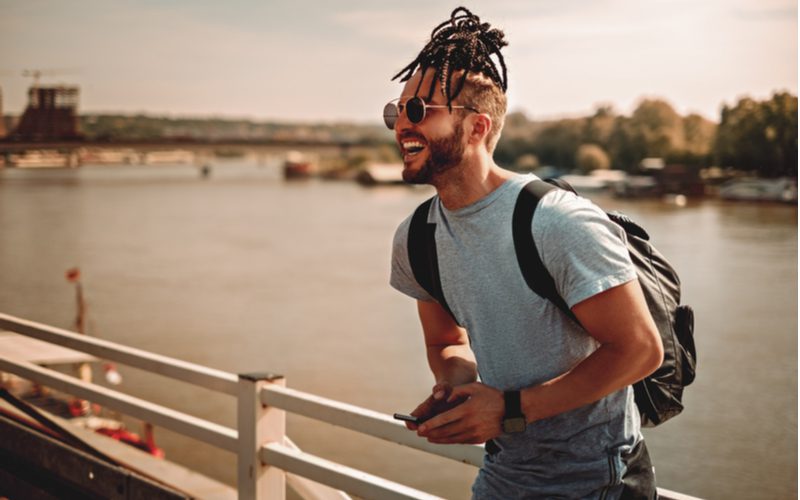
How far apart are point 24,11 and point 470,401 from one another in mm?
78953

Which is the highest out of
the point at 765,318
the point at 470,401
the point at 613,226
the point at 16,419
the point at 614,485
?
the point at 613,226

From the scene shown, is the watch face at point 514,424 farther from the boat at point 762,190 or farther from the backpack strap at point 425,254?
the boat at point 762,190

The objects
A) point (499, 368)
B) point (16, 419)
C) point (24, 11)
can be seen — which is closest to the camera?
point (499, 368)

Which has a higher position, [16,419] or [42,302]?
[16,419]

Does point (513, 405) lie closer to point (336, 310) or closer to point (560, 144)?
point (336, 310)

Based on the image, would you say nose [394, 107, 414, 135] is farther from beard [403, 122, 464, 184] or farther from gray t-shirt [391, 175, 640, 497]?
gray t-shirt [391, 175, 640, 497]

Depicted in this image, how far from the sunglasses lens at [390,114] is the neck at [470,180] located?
0.51 feet

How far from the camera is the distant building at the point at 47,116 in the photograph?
14621 mm

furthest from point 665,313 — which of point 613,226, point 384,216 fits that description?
point 384,216

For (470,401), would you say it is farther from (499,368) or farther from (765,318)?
(765,318)

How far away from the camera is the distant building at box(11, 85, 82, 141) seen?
14621 mm

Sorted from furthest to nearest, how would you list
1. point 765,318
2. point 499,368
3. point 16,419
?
point 765,318
point 16,419
point 499,368

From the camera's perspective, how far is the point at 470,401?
143cm

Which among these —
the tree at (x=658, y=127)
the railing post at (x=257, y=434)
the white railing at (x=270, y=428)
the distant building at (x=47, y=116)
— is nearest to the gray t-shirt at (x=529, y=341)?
the white railing at (x=270, y=428)
